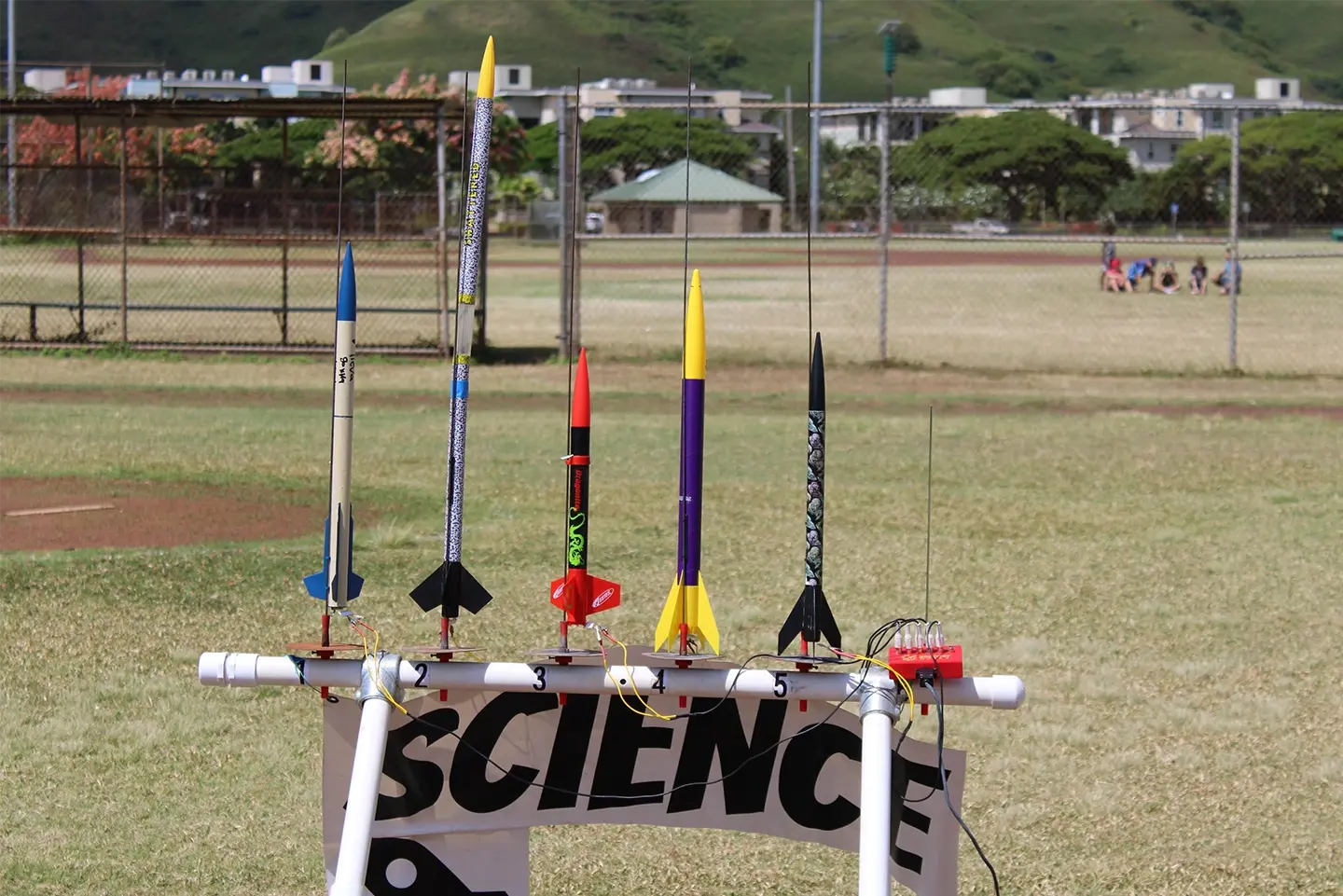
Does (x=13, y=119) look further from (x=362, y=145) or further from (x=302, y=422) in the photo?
(x=302, y=422)

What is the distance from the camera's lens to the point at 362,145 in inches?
974

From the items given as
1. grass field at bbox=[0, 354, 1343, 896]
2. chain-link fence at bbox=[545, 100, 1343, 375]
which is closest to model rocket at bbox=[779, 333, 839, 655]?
grass field at bbox=[0, 354, 1343, 896]

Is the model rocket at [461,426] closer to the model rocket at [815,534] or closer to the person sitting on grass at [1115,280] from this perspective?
the model rocket at [815,534]

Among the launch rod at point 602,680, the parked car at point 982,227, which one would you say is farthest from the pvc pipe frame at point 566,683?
the parked car at point 982,227

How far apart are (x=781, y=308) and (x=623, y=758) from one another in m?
24.9

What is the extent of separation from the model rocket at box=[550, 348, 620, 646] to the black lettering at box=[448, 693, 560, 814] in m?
0.16

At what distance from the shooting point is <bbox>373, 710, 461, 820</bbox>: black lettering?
3816mm

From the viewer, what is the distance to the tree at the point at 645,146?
28.2 m

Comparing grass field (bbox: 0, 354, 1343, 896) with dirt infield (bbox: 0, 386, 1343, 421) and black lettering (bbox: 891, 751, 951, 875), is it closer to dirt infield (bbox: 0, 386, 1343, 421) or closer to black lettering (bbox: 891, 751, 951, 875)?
dirt infield (bbox: 0, 386, 1343, 421)

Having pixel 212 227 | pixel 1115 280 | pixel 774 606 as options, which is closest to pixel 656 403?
pixel 774 606

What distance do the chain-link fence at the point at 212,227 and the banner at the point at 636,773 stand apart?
25.1ft

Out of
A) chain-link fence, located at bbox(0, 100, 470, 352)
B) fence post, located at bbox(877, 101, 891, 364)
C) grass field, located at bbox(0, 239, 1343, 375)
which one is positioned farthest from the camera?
grass field, located at bbox(0, 239, 1343, 375)

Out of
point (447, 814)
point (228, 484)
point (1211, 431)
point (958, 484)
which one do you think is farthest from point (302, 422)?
point (447, 814)

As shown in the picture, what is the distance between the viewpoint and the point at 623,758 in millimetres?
3824
